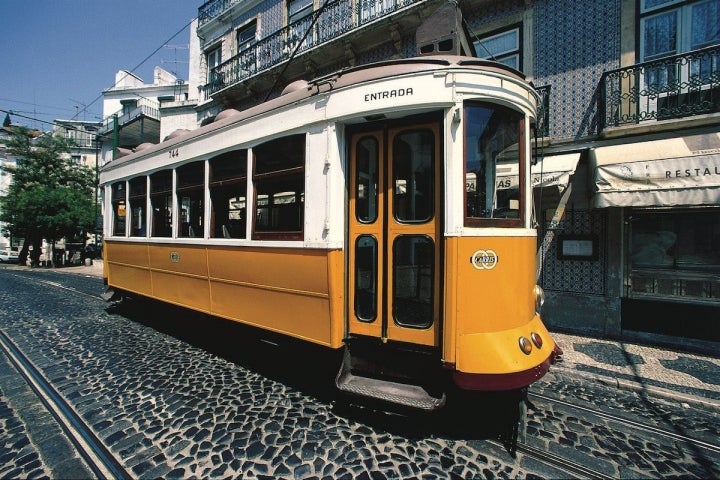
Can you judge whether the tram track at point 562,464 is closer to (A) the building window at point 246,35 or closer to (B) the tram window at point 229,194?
(B) the tram window at point 229,194

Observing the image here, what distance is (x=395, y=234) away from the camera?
3.21m

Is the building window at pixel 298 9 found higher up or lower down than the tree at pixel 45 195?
higher up

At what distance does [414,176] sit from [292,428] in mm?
2676

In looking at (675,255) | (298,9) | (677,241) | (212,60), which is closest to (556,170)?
(677,241)

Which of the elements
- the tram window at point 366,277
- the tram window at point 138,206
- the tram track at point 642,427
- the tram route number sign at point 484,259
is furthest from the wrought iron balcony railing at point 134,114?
the tram track at point 642,427

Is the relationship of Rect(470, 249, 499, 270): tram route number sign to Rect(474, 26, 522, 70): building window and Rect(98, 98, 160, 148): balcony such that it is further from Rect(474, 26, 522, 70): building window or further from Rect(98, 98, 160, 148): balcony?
Rect(98, 98, 160, 148): balcony

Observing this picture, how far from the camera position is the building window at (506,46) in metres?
7.82

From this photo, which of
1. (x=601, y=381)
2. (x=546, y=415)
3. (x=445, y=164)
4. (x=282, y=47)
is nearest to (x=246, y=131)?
(x=445, y=164)

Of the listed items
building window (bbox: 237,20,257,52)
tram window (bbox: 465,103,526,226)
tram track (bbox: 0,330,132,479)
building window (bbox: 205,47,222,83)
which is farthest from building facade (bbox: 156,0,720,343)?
building window (bbox: 205,47,222,83)

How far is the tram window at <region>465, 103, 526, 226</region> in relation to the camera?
3.00 metres

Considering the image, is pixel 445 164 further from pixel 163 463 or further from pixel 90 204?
pixel 90 204

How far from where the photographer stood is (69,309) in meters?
7.86

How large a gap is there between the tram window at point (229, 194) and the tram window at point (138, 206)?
2.31 m

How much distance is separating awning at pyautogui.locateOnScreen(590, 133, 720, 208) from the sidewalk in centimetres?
247
